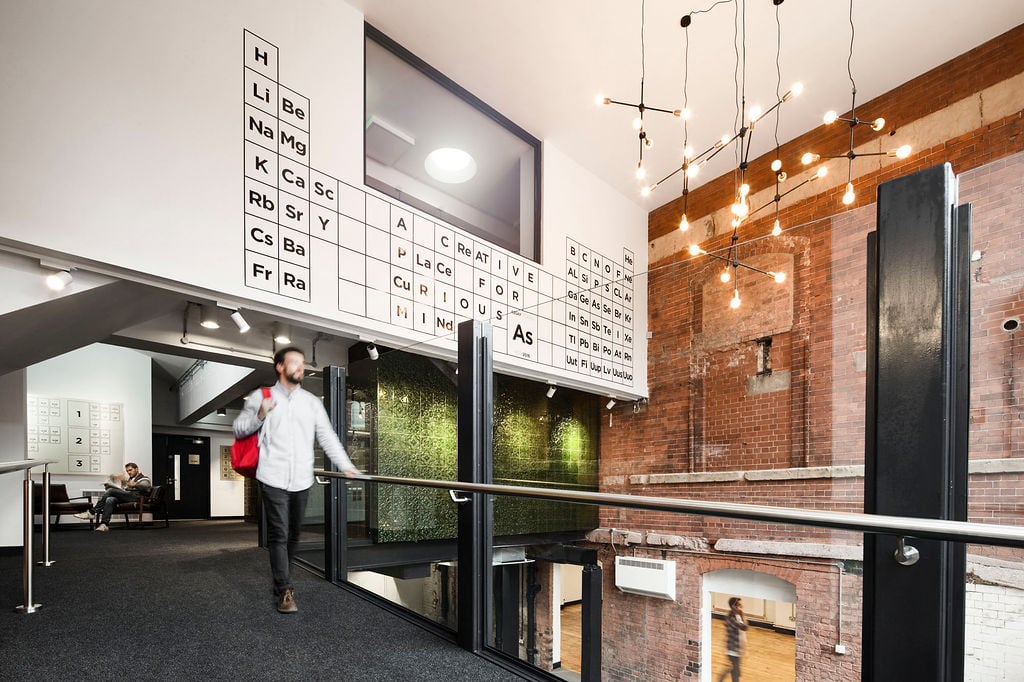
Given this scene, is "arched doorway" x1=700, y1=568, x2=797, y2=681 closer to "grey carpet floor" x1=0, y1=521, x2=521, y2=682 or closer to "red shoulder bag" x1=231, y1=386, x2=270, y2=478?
"grey carpet floor" x1=0, y1=521, x2=521, y2=682

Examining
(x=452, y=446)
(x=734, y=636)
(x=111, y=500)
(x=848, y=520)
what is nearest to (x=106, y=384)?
(x=111, y=500)

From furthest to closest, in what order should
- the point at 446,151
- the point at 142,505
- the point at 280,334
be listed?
the point at 142,505 < the point at 446,151 < the point at 280,334

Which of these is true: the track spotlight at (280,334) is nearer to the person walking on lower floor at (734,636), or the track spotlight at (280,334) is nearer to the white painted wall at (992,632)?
the person walking on lower floor at (734,636)

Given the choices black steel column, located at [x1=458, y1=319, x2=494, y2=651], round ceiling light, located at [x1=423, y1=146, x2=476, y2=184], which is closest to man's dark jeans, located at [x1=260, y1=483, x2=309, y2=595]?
black steel column, located at [x1=458, y1=319, x2=494, y2=651]

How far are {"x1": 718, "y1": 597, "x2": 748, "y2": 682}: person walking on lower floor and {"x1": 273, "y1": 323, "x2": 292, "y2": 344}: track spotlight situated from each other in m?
4.56

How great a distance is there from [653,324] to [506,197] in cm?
526

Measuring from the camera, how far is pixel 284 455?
3.06 m

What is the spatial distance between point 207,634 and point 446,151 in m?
5.36

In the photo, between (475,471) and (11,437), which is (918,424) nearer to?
(475,471)

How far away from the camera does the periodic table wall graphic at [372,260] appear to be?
344 cm

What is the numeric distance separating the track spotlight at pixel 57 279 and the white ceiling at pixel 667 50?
10.5 feet

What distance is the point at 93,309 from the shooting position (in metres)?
3.74

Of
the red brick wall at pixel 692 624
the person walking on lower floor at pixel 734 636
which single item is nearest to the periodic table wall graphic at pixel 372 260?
the red brick wall at pixel 692 624

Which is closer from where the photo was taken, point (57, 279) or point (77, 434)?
point (57, 279)
